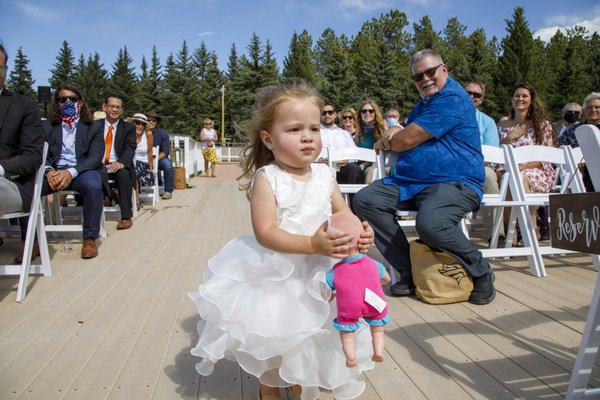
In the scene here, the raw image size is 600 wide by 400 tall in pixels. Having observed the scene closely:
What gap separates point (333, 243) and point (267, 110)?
25.9 inches

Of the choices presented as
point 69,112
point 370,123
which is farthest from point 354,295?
point 370,123

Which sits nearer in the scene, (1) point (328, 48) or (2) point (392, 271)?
(2) point (392, 271)

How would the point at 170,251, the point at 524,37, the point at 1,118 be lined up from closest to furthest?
1. the point at 1,118
2. the point at 170,251
3. the point at 524,37

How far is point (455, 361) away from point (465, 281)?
3.20 ft

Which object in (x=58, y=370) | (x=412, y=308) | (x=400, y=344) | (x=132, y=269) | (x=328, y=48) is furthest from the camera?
(x=328, y=48)

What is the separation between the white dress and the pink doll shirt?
0.11 m

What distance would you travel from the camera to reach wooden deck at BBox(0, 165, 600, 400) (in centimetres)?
197

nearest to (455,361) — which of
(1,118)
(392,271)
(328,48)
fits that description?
(392,271)

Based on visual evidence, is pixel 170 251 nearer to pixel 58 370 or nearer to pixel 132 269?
pixel 132 269

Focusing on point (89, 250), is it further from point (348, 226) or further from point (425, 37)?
point (425, 37)

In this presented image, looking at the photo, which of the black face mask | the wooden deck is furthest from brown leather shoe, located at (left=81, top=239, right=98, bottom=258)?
the black face mask

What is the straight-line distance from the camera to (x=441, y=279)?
122 inches

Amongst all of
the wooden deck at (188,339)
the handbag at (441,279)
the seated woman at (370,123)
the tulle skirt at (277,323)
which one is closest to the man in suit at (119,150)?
the wooden deck at (188,339)

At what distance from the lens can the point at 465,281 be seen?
3084 millimetres
